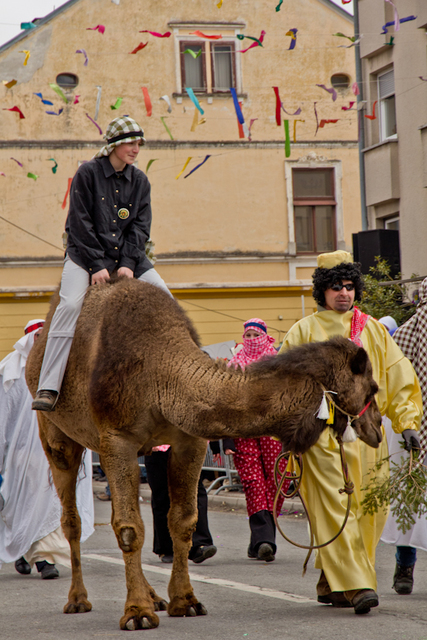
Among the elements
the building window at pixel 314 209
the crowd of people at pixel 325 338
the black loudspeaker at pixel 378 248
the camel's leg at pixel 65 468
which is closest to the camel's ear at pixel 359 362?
the crowd of people at pixel 325 338

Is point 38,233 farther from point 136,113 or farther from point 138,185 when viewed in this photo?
point 138,185

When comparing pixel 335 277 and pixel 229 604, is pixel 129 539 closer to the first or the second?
pixel 229 604

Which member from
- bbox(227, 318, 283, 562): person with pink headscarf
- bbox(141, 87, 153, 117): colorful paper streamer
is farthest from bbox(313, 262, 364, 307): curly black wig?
bbox(141, 87, 153, 117): colorful paper streamer

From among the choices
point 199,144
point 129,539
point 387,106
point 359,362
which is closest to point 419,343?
point 359,362

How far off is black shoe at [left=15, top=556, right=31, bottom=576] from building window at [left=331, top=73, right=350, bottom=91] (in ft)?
70.4

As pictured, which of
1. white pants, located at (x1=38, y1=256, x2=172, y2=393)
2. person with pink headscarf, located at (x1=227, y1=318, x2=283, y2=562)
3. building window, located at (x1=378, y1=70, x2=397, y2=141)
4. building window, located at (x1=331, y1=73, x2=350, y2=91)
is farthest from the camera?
building window, located at (x1=331, y1=73, x2=350, y2=91)

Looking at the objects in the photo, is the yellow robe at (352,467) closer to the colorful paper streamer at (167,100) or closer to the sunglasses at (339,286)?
the sunglasses at (339,286)

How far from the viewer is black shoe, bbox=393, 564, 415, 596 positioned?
691 centimetres

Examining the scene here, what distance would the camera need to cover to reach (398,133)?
2002cm

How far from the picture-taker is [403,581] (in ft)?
22.8

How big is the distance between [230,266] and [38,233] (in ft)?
Answer: 17.7

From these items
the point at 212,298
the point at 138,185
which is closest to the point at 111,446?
the point at 138,185

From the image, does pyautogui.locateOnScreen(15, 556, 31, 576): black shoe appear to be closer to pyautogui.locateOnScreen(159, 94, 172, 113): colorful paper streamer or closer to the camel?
the camel

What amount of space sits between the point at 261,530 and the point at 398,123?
42.4 feet
